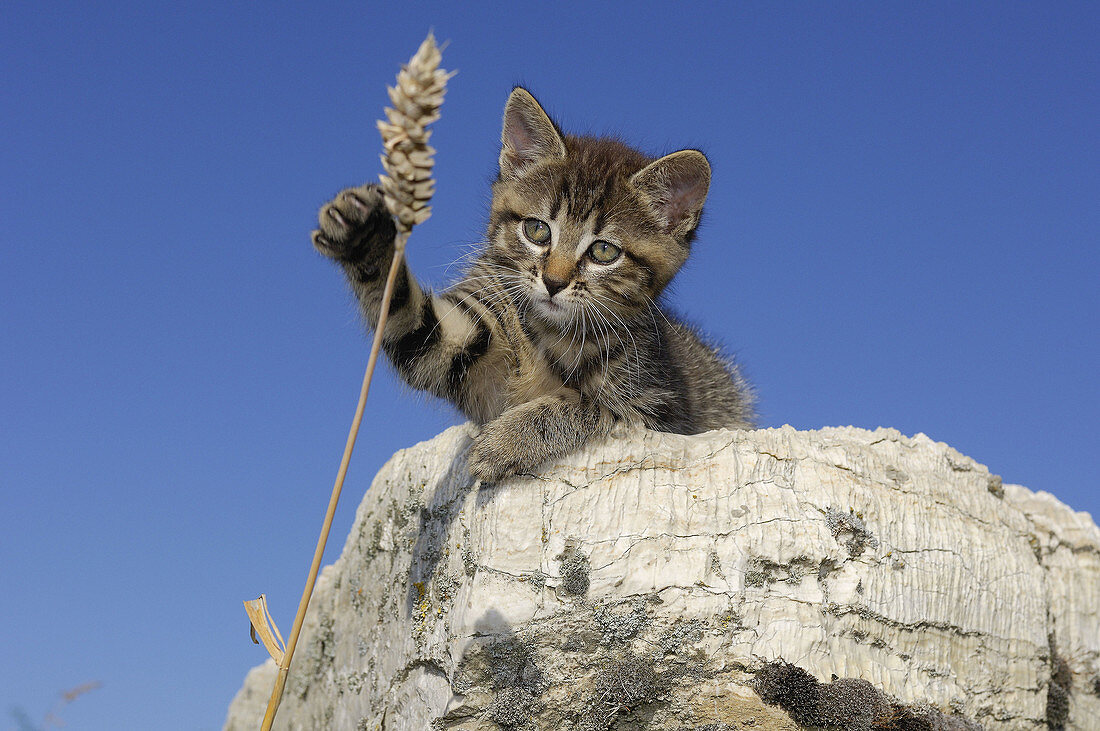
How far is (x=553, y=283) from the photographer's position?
4523 mm

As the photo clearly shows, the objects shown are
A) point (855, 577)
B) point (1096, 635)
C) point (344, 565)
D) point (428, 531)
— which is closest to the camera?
point (855, 577)

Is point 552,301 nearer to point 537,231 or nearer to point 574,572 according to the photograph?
point 537,231

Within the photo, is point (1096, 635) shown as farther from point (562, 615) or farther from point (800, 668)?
point (562, 615)

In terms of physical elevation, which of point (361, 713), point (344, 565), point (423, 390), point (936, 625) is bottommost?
point (361, 713)

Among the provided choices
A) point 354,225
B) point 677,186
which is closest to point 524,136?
point 677,186

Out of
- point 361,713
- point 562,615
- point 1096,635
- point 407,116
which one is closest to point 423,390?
point 562,615

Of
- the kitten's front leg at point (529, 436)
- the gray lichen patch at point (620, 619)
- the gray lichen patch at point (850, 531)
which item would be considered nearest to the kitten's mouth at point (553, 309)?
the kitten's front leg at point (529, 436)

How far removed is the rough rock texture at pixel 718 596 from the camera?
4.09 meters

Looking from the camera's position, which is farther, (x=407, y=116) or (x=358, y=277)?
(x=358, y=277)

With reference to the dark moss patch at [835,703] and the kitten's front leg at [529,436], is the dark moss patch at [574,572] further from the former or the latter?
the dark moss patch at [835,703]

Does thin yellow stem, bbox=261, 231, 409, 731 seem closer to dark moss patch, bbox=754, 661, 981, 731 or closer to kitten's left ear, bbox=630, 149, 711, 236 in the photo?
dark moss patch, bbox=754, 661, 981, 731

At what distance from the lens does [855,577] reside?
432 centimetres

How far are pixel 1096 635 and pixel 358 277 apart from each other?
585cm

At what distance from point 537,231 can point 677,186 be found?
984 millimetres
